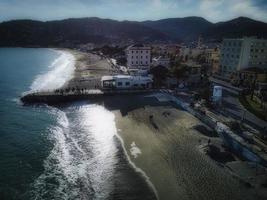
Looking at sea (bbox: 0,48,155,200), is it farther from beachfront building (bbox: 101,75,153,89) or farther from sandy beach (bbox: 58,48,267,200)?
beachfront building (bbox: 101,75,153,89)

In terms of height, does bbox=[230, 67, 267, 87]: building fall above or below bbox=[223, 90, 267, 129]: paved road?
above

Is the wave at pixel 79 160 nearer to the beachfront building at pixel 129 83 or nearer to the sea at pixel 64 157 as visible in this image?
the sea at pixel 64 157

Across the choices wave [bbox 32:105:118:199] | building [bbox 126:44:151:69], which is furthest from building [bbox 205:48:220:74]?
wave [bbox 32:105:118:199]

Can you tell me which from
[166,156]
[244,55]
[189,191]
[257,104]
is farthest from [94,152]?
[244,55]

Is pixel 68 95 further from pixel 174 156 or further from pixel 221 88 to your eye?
pixel 174 156

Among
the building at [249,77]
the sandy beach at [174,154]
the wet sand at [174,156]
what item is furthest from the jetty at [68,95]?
the building at [249,77]

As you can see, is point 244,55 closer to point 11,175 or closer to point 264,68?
point 264,68

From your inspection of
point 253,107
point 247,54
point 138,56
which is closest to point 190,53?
point 138,56
